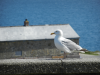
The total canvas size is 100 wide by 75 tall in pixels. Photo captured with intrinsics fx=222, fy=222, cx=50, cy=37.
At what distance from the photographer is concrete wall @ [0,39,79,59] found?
3047 centimetres

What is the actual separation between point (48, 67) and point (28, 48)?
2643 centimetres

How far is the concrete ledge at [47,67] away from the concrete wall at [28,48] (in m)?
26.1

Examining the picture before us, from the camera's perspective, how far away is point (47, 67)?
14.4 feet

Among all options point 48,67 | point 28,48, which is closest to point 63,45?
point 48,67

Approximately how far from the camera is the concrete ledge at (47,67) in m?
4.37

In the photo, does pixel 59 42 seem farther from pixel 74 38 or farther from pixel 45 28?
pixel 45 28

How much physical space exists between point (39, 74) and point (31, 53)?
26.5m

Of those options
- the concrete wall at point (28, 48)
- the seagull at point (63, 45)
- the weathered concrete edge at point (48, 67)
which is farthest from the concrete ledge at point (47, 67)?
the concrete wall at point (28, 48)

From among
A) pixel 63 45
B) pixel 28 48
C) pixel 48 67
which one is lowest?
pixel 48 67

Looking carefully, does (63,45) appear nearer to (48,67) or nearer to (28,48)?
(48,67)

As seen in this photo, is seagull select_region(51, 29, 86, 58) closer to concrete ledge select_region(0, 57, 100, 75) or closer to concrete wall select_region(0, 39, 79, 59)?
concrete ledge select_region(0, 57, 100, 75)

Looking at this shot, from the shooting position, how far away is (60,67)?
4.41 metres

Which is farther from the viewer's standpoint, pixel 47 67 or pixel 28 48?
pixel 28 48

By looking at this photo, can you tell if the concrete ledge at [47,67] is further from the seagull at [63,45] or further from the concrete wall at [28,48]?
the concrete wall at [28,48]
